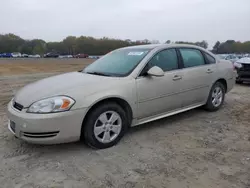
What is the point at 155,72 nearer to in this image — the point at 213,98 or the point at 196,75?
the point at 196,75

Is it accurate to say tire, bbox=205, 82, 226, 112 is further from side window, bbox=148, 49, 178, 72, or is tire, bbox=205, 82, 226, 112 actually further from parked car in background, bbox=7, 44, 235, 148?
side window, bbox=148, 49, 178, 72

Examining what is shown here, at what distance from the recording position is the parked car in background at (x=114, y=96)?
3.19 meters

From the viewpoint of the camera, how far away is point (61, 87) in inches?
136

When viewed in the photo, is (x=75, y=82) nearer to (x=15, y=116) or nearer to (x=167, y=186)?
(x=15, y=116)

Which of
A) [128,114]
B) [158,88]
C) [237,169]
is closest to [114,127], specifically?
[128,114]

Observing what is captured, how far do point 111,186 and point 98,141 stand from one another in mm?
910

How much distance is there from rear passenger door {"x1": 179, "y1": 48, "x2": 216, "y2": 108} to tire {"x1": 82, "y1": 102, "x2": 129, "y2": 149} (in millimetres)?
1448

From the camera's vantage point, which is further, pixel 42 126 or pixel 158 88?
pixel 158 88

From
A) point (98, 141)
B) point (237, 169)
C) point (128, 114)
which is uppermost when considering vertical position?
point (128, 114)

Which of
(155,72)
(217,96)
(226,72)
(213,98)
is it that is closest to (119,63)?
(155,72)

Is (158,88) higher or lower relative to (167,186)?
higher

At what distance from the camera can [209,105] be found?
204 inches

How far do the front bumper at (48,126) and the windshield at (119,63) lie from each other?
40.5 inches

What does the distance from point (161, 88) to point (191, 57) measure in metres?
1.19
